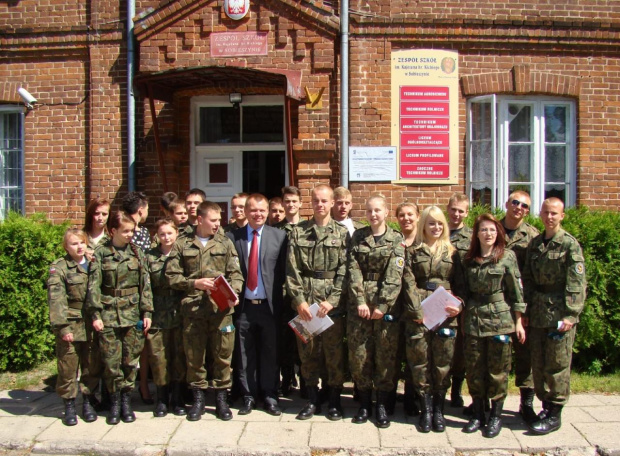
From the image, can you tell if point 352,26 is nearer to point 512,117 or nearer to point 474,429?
point 512,117

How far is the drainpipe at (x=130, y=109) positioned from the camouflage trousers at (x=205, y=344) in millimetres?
4082

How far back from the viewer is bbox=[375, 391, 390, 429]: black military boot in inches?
200

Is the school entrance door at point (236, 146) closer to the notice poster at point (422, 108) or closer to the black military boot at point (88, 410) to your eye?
the notice poster at point (422, 108)

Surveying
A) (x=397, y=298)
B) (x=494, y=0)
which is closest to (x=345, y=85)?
(x=494, y=0)

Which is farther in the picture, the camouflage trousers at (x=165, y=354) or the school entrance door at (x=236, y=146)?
the school entrance door at (x=236, y=146)

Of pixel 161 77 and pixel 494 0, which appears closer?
pixel 161 77

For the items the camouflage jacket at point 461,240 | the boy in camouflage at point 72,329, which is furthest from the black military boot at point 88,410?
the camouflage jacket at point 461,240

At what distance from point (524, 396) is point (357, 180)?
13.5ft

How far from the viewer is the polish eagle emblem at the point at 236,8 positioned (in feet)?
28.0

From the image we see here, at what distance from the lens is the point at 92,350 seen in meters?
5.33

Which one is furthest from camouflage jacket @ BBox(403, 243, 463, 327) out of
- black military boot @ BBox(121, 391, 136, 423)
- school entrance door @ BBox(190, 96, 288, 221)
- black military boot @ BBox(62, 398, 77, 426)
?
school entrance door @ BBox(190, 96, 288, 221)

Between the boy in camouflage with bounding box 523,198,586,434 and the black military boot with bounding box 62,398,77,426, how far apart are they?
3.99 meters

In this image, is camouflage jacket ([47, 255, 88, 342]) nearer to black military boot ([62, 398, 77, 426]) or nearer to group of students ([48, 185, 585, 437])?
group of students ([48, 185, 585, 437])

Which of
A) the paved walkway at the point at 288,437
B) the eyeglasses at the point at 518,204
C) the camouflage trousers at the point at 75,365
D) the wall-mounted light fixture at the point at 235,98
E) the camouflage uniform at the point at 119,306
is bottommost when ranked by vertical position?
the paved walkway at the point at 288,437
